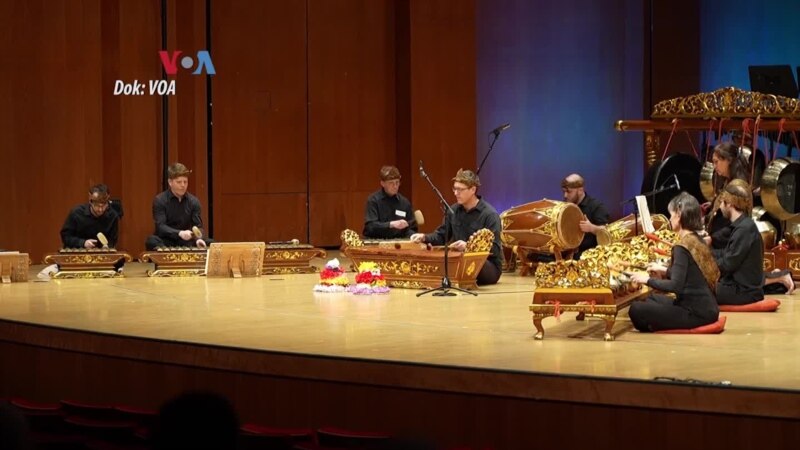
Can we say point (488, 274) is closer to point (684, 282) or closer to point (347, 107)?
point (684, 282)

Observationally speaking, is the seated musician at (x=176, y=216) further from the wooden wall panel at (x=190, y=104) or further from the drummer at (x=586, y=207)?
the drummer at (x=586, y=207)

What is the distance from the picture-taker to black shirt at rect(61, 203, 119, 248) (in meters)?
11.2

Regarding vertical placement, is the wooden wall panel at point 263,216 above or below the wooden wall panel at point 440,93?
below

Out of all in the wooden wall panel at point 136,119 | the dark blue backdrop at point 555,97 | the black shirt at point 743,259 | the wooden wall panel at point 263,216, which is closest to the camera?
the black shirt at point 743,259

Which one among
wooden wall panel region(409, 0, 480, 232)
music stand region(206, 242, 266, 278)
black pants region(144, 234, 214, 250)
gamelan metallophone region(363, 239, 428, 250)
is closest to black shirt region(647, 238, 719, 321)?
gamelan metallophone region(363, 239, 428, 250)

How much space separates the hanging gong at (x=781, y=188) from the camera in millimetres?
10719

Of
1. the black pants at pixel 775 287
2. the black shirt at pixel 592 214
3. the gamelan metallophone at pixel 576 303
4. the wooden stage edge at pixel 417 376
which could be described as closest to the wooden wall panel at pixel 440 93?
the black shirt at pixel 592 214

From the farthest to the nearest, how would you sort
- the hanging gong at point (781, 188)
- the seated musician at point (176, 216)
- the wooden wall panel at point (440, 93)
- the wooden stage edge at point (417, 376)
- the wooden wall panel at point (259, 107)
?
the wooden wall panel at point (440, 93) < the wooden wall panel at point (259, 107) < the seated musician at point (176, 216) < the hanging gong at point (781, 188) < the wooden stage edge at point (417, 376)

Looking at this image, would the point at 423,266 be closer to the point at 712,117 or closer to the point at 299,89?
the point at 712,117

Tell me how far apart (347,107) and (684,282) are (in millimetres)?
7528

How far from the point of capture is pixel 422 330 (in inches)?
310

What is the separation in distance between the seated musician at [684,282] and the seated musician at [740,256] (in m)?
0.92

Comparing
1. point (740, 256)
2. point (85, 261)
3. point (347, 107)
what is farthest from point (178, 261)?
point (740, 256)

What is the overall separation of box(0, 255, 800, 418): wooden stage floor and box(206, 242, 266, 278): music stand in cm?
66
